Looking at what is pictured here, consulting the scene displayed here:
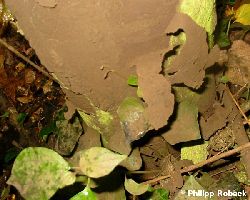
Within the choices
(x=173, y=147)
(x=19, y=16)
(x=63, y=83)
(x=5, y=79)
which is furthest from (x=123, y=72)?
(x=5, y=79)

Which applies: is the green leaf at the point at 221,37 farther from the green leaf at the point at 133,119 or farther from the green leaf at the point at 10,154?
the green leaf at the point at 10,154

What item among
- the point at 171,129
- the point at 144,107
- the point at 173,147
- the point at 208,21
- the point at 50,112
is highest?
the point at 208,21

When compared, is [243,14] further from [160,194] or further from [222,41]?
[160,194]

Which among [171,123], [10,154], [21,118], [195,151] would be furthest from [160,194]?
[21,118]

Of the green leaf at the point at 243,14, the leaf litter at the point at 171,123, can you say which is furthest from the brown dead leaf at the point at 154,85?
the green leaf at the point at 243,14

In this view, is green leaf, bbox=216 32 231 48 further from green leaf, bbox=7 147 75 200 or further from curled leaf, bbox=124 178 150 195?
green leaf, bbox=7 147 75 200

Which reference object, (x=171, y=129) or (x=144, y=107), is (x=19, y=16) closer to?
(x=144, y=107)

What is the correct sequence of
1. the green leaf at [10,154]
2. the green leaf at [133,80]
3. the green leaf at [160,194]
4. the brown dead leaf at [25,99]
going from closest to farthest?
the green leaf at [133,80]
the green leaf at [160,194]
the green leaf at [10,154]
the brown dead leaf at [25,99]
